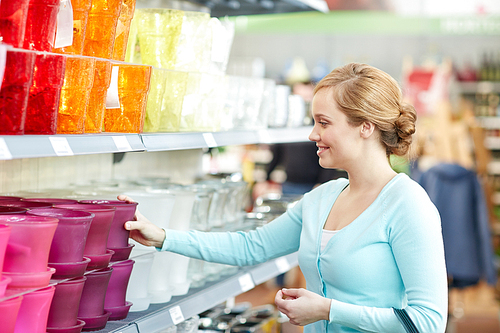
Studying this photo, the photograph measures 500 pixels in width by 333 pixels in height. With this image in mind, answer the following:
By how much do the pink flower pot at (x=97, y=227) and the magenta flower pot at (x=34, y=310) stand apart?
16 centimetres

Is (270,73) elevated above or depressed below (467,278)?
above

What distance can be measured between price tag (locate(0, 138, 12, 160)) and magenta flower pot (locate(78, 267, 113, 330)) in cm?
44

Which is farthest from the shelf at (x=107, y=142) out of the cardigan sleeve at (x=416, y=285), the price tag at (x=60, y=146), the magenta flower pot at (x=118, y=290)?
the cardigan sleeve at (x=416, y=285)

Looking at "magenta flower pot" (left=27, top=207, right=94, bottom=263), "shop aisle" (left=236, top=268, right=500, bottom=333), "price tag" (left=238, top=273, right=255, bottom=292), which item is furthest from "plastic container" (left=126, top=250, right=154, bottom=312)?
"shop aisle" (left=236, top=268, right=500, bottom=333)

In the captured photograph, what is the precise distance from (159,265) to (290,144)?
158 inches

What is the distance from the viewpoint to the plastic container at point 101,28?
1.42 metres

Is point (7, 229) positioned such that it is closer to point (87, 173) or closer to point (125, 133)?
point (125, 133)

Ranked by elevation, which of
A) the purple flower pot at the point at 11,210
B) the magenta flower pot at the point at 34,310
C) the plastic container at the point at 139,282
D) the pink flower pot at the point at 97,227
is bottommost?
the plastic container at the point at 139,282

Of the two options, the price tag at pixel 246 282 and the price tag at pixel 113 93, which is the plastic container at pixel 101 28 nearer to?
the price tag at pixel 113 93

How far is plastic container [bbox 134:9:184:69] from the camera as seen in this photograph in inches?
68.4

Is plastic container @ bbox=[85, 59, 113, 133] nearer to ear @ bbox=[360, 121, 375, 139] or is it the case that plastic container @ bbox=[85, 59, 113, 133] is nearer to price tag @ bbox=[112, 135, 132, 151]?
price tag @ bbox=[112, 135, 132, 151]

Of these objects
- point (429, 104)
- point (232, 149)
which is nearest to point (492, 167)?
point (429, 104)

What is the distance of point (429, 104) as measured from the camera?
670cm

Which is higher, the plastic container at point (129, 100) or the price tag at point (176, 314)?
the plastic container at point (129, 100)
